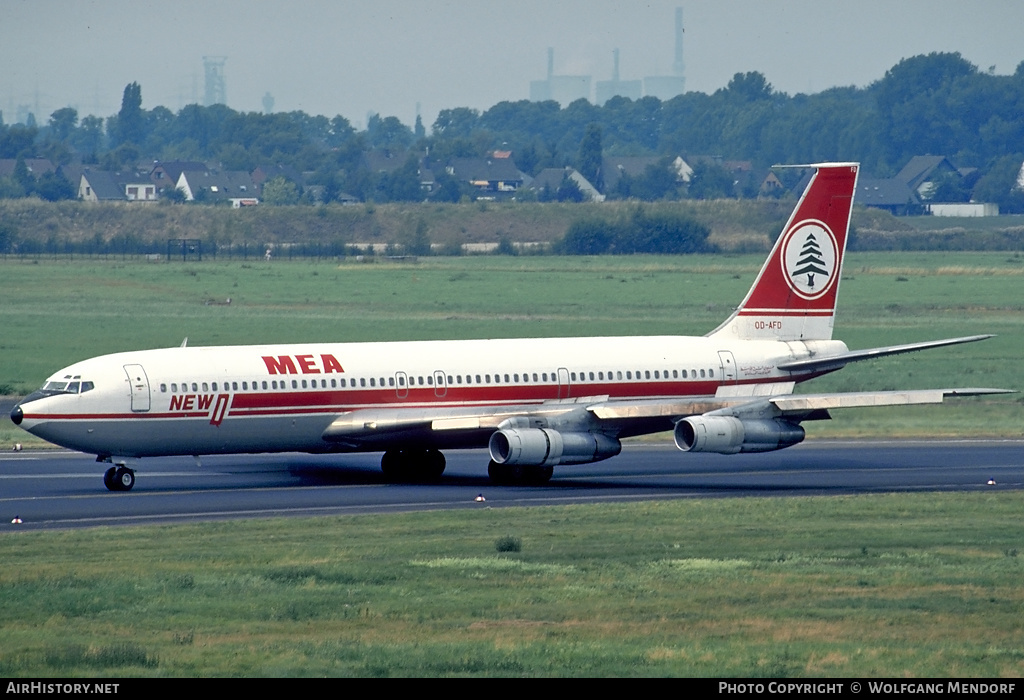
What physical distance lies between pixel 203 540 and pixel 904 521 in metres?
15.8

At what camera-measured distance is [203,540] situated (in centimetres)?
3541

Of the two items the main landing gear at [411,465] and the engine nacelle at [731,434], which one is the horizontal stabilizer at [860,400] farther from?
the main landing gear at [411,465]

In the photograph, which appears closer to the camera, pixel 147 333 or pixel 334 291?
pixel 147 333

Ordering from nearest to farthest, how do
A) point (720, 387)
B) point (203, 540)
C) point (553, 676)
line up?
point (553, 676) < point (203, 540) < point (720, 387)

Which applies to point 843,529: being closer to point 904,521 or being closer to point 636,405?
→ point 904,521

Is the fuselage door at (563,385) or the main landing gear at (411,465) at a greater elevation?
the fuselage door at (563,385)

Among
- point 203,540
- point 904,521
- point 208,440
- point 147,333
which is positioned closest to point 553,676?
point 203,540

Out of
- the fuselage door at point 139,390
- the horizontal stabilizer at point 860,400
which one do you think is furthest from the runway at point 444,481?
the fuselage door at point 139,390

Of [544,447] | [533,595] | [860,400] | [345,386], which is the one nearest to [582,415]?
[544,447]

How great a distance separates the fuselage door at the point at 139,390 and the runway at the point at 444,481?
2.32m

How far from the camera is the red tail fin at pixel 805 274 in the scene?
53.6m

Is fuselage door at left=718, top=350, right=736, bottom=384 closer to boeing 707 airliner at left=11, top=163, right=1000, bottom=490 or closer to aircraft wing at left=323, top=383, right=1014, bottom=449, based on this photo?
boeing 707 airliner at left=11, top=163, right=1000, bottom=490

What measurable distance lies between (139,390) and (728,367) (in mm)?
18332

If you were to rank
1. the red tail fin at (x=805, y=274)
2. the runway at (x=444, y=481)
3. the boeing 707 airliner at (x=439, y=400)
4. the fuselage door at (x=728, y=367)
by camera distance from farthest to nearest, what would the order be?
the red tail fin at (x=805, y=274) → the fuselage door at (x=728, y=367) → the boeing 707 airliner at (x=439, y=400) → the runway at (x=444, y=481)
